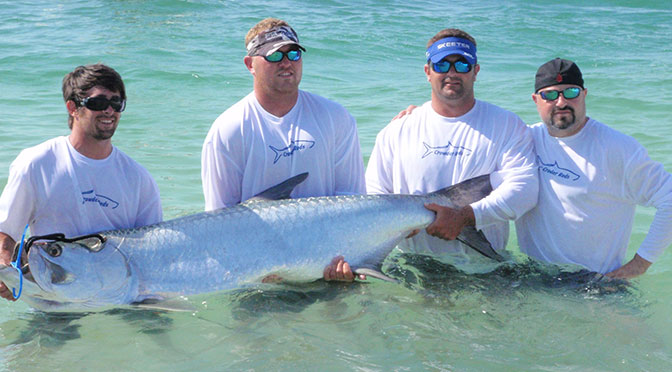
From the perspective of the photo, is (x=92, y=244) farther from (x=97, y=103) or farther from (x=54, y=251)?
(x=97, y=103)

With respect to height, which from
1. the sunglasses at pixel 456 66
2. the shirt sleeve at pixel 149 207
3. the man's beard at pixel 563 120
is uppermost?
the sunglasses at pixel 456 66

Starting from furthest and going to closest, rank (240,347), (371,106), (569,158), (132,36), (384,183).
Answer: (132,36) → (371,106) → (384,183) → (569,158) → (240,347)

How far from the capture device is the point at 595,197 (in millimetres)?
4750

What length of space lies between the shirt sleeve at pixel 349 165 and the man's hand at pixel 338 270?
579 millimetres

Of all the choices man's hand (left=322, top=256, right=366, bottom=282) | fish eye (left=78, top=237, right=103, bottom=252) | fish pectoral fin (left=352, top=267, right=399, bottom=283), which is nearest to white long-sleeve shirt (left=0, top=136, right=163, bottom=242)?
fish eye (left=78, top=237, right=103, bottom=252)

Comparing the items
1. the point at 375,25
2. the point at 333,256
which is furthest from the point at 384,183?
the point at 375,25

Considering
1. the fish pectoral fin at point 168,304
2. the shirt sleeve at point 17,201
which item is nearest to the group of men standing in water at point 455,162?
the shirt sleeve at point 17,201

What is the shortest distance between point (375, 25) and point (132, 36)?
6.18 meters

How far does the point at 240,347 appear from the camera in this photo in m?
4.32

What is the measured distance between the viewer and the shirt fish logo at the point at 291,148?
477cm

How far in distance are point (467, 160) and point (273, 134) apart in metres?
1.30

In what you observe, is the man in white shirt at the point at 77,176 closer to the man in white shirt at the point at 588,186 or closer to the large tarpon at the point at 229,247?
the large tarpon at the point at 229,247

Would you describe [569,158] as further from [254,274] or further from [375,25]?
[375,25]

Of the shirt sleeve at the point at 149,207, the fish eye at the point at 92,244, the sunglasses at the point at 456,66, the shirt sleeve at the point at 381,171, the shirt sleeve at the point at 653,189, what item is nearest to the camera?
the fish eye at the point at 92,244
